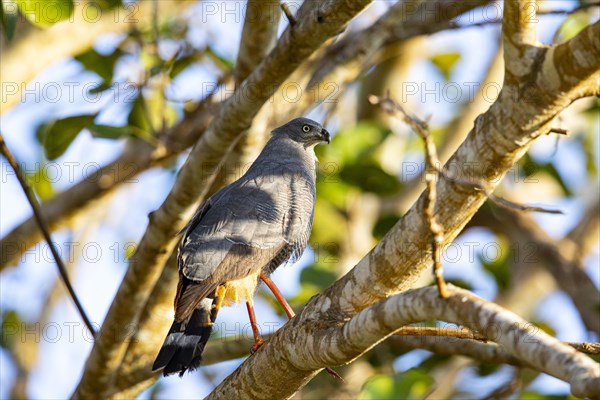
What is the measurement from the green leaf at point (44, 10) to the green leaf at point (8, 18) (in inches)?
2.9

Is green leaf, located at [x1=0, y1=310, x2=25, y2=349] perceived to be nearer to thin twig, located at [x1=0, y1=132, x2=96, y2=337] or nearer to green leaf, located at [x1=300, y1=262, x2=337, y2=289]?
thin twig, located at [x1=0, y1=132, x2=96, y2=337]

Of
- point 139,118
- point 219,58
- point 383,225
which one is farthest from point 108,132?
point 383,225

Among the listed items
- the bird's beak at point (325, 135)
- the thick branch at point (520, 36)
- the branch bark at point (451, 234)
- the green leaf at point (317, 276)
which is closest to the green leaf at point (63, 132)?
the bird's beak at point (325, 135)

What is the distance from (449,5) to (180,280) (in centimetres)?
370

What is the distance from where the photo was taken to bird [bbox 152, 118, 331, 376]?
4.63 metres

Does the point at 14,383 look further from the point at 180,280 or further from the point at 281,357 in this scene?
the point at 281,357

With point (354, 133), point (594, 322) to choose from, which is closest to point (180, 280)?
point (354, 133)

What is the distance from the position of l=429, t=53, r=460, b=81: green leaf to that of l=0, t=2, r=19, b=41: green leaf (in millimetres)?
5605

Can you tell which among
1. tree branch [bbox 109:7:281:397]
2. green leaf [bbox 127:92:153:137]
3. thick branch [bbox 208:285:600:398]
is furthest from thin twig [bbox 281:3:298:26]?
green leaf [bbox 127:92:153:137]

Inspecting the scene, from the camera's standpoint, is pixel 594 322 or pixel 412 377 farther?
pixel 594 322

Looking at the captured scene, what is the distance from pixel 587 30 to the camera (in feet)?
9.23

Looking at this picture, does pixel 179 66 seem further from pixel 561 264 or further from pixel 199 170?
pixel 561 264

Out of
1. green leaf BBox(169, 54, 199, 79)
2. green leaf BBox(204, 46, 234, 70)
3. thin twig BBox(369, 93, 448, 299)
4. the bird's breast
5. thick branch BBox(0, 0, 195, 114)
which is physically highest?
thick branch BBox(0, 0, 195, 114)

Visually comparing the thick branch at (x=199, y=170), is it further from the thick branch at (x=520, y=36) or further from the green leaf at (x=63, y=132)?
the thick branch at (x=520, y=36)
